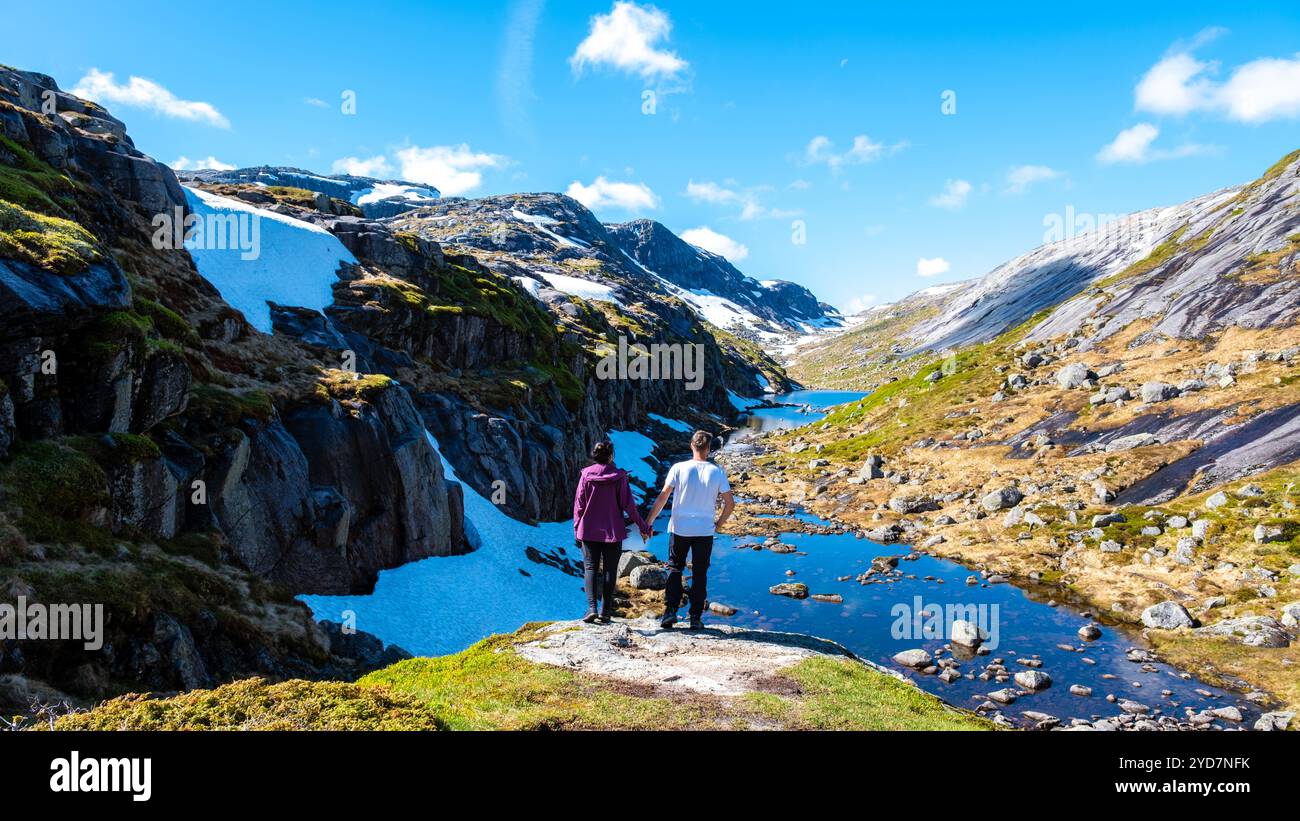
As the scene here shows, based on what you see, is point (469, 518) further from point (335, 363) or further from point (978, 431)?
point (978, 431)

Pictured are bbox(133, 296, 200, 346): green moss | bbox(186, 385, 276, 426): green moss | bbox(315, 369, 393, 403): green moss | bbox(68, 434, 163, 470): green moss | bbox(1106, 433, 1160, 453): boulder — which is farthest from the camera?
bbox(1106, 433, 1160, 453): boulder

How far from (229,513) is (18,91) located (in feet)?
151

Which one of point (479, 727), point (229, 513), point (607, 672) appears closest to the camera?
point (479, 727)

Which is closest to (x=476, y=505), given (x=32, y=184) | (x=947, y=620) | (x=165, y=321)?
(x=165, y=321)

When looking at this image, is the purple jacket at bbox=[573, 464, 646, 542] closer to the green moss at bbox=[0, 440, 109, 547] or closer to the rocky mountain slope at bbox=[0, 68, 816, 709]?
the rocky mountain slope at bbox=[0, 68, 816, 709]

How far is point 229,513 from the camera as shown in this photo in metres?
27.6

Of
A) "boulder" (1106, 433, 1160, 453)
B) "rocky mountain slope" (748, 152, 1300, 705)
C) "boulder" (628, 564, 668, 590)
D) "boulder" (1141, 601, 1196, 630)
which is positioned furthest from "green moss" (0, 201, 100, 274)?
"boulder" (1106, 433, 1160, 453)

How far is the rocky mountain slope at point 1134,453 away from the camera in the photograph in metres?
39.7

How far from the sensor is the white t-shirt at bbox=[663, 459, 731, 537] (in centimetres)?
1489

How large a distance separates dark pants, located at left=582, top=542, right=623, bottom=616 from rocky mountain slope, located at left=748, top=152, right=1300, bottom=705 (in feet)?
108

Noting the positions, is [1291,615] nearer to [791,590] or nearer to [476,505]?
[791,590]
